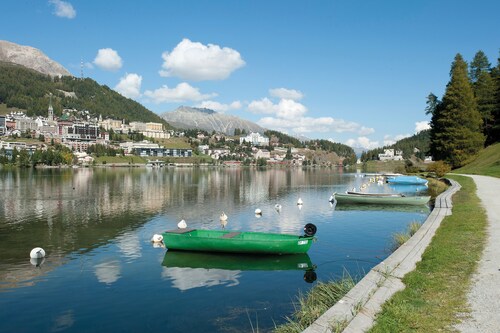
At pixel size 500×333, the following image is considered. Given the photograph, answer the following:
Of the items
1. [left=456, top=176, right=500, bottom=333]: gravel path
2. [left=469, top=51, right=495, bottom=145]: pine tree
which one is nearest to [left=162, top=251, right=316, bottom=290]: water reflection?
[left=456, top=176, right=500, bottom=333]: gravel path

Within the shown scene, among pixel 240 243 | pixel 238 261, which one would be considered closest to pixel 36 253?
pixel 238 261

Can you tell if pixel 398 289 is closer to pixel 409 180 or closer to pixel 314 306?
pixel 314 306

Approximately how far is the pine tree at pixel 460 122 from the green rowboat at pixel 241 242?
71235mm

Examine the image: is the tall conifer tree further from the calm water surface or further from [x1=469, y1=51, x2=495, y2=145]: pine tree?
the calm water surface

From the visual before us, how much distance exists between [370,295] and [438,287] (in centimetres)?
250

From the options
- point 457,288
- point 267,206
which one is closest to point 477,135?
point 267,206

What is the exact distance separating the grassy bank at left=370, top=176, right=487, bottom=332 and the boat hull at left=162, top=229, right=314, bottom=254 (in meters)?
8.88

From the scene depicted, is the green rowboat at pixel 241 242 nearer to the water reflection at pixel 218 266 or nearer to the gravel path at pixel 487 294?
the water reflection at pixel 218 266

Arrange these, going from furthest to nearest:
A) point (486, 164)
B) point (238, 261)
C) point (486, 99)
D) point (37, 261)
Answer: point (486, 99) < point (486, 164) < point (37, 261) < point (238, 261)

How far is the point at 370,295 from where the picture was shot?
44.3 feet

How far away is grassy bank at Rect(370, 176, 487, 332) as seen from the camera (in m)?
11.1

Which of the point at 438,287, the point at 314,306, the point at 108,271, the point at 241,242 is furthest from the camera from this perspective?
the point at 241,242

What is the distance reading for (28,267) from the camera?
2512 cm

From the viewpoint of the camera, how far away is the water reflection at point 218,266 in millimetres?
22375
